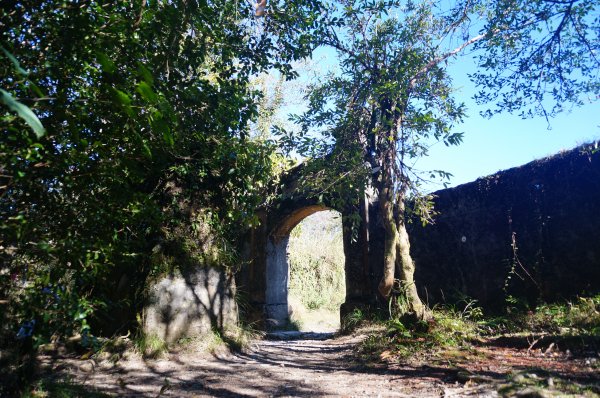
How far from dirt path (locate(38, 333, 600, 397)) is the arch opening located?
16.0 ft

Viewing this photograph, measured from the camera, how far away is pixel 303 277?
1399 cm

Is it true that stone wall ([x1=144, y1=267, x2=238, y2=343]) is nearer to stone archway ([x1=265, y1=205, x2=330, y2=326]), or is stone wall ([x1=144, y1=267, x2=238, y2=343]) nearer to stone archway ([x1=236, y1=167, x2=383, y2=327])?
stone archway ([x1=236, y1=167, x2=383, y2=327])

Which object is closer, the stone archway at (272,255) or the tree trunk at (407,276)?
the tree trunk at (407,276)

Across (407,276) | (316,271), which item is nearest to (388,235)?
(407,276)

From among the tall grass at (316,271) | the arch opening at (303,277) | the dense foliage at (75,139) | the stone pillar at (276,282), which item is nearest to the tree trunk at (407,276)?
the dense foliage at (75,139)

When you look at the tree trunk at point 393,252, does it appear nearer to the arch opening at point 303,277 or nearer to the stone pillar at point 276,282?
the arch opening at point 303,277

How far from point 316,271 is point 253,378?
1047 centimetres

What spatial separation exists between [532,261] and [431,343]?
2580 mm

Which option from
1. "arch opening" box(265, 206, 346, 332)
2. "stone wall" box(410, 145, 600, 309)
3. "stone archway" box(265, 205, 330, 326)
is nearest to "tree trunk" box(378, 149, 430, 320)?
"stone wall" box(410, 145, 600, 309)

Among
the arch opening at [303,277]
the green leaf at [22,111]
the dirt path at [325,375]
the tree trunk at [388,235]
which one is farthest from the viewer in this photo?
the arch opening at [303,277]

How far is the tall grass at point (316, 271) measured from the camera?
13.5 meters

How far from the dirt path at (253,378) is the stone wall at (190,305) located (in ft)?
1.16

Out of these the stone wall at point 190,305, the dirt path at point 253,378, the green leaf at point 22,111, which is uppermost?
the green leaf at point 22,111

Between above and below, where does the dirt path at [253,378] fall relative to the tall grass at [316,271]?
below
